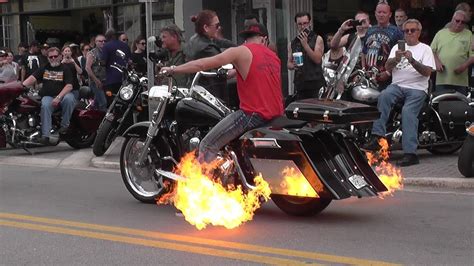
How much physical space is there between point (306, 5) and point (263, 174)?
958cm

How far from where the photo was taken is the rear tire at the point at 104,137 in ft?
39.2

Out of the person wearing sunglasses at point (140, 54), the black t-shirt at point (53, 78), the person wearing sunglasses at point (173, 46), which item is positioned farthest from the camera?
the person wearing sunglasses at point (140, 54)

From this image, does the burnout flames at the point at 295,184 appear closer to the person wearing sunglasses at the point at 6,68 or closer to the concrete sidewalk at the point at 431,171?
the concrete sidewalk at the point at 431,171

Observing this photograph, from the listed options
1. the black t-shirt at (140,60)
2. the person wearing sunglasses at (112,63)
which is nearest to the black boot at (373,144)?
the black t-shirt at (140,60)

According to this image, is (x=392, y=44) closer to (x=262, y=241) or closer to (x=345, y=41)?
(x=345, y=41)

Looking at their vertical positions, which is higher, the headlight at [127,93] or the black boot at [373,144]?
the headlight at [127,93]

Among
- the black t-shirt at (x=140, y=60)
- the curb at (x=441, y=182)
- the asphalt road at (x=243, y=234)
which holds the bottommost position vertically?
the curb at (x=441, y=182)

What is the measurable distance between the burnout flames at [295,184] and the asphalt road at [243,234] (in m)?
0.34

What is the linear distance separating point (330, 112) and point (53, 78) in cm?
795

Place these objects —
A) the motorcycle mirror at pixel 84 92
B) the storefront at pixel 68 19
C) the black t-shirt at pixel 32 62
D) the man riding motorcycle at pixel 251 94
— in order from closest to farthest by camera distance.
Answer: the man riding motorcycle at pixel 251 94, the motorcycle mirror at pixel 84 92, the storefront at pixel 68 19, the black t-shirt at pixel 32 62

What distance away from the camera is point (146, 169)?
27.1 feet

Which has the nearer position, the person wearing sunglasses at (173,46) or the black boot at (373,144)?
the person wearing sunglasses at (173,46)

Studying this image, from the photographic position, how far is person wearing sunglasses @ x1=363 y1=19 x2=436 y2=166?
10.1m

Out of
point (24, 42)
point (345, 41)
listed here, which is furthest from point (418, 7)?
point (24, 42)
